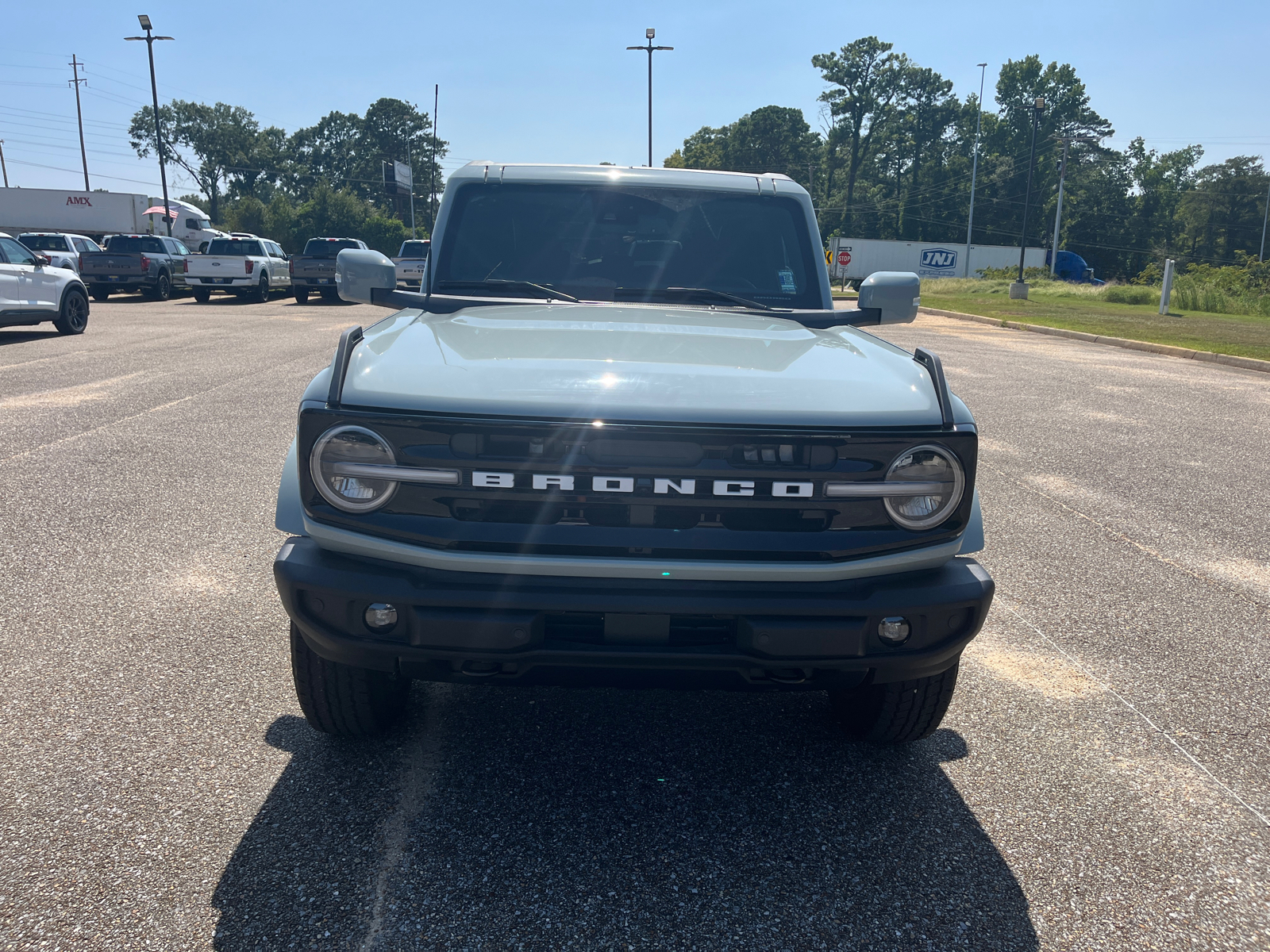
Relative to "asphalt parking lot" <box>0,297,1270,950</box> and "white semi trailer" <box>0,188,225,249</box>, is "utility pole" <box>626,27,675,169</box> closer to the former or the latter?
"white semi trailer" <box>0,188,225,249</box>

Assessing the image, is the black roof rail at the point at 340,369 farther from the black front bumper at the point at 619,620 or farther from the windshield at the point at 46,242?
the windshield at the point at 46,242

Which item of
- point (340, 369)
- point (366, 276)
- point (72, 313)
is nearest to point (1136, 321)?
point (72, 313)

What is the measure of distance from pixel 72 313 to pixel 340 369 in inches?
646

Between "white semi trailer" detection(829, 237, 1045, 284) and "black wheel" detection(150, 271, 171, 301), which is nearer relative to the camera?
"black wheel" detection(150, 271, 171, 301)

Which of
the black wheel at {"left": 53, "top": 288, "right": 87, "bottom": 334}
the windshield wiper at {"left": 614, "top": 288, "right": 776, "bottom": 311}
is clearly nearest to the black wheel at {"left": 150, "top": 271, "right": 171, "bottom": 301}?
the black wheel at {"left": 53, "top": 288, "right": 87, "bottom": 334}

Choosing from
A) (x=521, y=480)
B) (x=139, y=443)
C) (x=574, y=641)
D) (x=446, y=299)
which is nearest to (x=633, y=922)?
(x=574, y=641)

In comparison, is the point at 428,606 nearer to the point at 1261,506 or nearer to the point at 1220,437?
the point at 1261,506

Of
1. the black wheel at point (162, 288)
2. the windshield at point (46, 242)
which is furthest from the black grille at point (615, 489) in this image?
the windshield at point (46, 242)

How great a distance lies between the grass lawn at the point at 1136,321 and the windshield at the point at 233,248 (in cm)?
2016

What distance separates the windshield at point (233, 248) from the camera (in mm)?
26719

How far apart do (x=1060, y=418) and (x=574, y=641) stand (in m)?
8.71

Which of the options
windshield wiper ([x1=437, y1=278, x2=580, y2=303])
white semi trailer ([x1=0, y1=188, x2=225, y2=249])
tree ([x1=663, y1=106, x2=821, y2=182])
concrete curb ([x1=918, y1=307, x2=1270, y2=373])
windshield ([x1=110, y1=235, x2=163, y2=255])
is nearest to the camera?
windshield wiper ([x1=437, y1=278, x2=580, y2=303])

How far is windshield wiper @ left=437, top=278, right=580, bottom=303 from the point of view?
3691 millimetres

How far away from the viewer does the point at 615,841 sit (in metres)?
2.54
